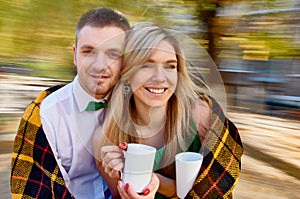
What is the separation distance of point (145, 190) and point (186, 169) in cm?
8

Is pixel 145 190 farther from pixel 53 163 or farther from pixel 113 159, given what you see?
pixel 53 163

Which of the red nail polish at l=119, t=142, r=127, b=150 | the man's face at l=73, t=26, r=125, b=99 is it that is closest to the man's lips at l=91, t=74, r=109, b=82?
the man's face at l=73, t=26, r=125, b=99

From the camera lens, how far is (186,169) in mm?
669

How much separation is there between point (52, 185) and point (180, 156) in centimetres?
24

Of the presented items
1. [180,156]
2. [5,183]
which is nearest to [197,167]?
[180,156]

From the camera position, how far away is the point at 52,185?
717 mm

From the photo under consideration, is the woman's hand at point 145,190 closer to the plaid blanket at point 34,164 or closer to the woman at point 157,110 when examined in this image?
the woman at point 157,110

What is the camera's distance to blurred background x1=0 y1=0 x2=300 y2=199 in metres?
0.84

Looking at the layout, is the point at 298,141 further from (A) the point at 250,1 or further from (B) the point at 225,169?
(B) the point at 225,169

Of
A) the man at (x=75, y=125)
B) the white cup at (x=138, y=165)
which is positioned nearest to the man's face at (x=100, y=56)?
the man at (x=75, y=125)

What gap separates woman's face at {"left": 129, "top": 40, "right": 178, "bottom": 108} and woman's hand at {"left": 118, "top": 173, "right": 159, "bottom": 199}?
0.44 feet

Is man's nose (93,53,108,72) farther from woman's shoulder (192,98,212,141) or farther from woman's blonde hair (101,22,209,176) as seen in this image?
woman's shoulder (192,98,212,141)

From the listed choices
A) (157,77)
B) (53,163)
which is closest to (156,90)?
(157,77)

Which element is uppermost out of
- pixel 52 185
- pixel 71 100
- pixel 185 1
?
pixel 185 1
